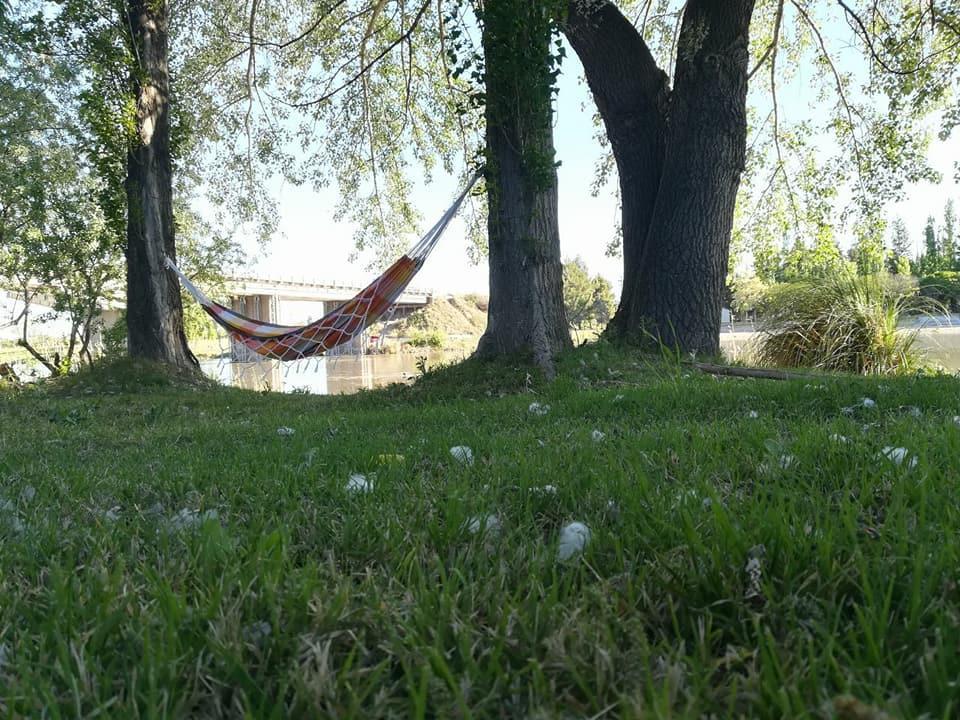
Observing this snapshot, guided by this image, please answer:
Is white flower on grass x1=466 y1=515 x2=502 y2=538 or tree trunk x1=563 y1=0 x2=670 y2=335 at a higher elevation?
tree trunk x1=563 y1=0 x2=670 y2=335

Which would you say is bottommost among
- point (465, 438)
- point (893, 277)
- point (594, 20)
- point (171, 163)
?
point (465, 438)

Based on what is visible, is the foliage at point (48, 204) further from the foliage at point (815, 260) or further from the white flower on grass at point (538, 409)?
the foliage at point (815, 260)

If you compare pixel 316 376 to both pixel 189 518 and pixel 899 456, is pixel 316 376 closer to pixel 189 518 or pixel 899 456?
pixel 189 518

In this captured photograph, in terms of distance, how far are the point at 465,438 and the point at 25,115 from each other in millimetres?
11584

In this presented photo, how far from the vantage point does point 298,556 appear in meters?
1.34

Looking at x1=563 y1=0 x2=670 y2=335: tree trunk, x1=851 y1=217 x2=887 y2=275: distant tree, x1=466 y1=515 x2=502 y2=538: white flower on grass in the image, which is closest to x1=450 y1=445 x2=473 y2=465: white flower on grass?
x1=466 y1=515 x2=502 y2=538: white flower on grass

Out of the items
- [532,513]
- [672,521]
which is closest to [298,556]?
[532,513]

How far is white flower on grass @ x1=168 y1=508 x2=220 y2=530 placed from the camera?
1498 mm

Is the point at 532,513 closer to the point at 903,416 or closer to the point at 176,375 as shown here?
the point at 903,416

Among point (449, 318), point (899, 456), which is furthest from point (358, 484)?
point (449, 318)

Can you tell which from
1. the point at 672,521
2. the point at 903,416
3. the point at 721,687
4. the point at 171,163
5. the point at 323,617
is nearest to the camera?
the point at 721,687

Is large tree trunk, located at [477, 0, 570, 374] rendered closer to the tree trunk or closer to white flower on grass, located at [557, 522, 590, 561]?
the tree trunk

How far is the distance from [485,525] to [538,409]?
225 cm

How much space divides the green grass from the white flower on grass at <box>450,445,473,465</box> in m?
0.04
